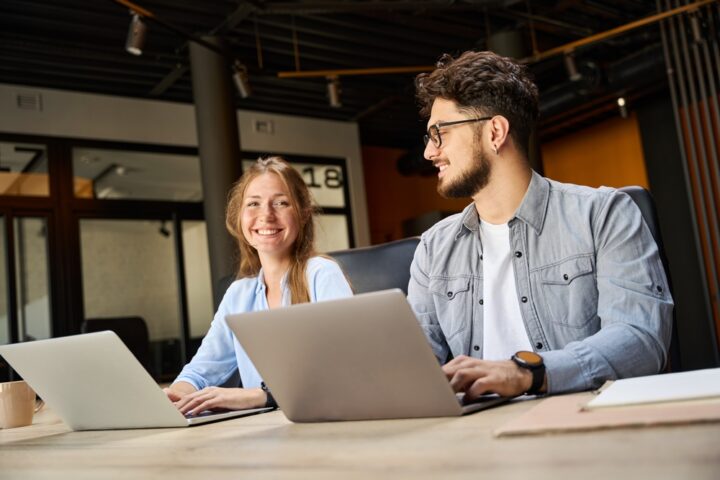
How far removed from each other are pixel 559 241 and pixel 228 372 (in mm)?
1032

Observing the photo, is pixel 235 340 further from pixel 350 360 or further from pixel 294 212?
pixel 350 360

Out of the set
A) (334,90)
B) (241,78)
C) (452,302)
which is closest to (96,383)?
(452,302)

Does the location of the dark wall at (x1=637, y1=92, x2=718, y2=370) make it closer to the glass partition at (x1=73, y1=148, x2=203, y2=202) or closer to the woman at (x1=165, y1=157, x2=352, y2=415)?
the glass partition at (x1=73, y1=148, x2=203, y2=202)

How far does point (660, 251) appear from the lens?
1714 mm

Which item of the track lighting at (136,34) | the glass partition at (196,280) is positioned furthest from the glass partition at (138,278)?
the track lighting at (136,34)

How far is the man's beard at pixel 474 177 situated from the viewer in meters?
1.83

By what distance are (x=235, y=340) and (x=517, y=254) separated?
863 mm

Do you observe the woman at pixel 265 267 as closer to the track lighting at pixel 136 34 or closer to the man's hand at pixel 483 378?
the man's hand at pixel 483 378

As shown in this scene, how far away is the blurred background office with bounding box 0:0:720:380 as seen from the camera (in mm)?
5262

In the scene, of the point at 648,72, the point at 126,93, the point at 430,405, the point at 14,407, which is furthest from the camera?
the point at 126,93

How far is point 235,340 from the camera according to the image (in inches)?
83.5

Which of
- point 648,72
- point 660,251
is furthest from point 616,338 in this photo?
point 648,72

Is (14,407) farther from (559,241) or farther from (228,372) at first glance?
(559,241)

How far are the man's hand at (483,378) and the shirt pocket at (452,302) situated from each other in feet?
1.99
